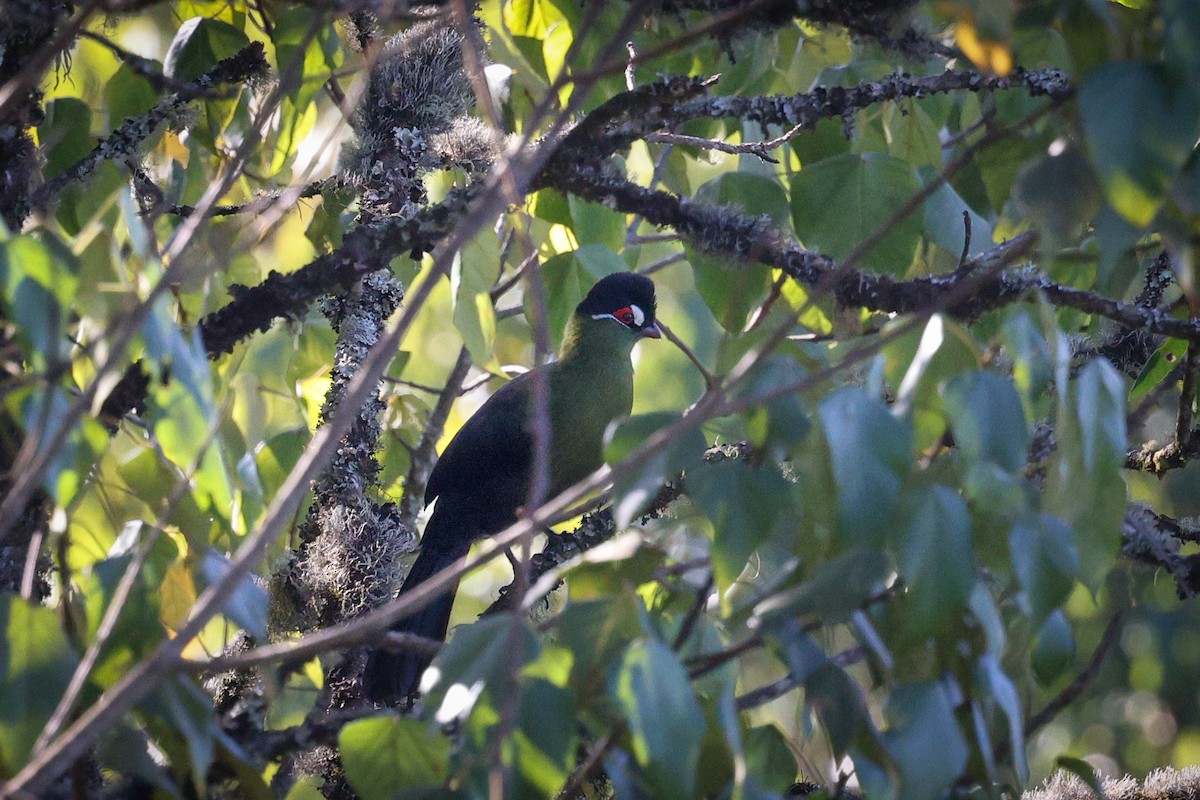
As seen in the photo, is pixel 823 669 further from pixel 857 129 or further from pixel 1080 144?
pixel 857 129

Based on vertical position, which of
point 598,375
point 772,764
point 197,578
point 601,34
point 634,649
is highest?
point 601,34

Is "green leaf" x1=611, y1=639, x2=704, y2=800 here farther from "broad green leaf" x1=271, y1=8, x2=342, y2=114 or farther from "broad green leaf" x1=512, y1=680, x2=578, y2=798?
"broad green leaf" x1=271, y1=8, x2=342, y2=114

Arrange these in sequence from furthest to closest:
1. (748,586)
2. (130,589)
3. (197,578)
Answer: (748,586) → (197,578) → (130,589)

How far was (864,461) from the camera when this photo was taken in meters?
1.04

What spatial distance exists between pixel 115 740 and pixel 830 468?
2.71 feet

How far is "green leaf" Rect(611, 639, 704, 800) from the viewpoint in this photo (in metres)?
1.00

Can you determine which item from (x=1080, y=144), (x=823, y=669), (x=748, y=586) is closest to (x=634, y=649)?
(x=823, y=669)

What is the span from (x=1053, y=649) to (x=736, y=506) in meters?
0.45

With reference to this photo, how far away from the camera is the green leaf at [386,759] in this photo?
1.20 m

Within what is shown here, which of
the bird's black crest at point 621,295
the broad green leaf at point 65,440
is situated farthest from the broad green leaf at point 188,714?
the bird's black crest at point 621,295

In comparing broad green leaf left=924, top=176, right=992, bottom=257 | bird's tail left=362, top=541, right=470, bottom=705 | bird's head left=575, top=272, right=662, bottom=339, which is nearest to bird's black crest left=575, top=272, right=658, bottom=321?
bird's head left=575, top=272, right=662, bottom=339

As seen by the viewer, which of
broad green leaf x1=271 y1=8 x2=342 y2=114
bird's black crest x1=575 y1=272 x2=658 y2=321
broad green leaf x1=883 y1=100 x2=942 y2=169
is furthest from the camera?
bird's black crest x1=575 y1=272 x2=658 y2=321

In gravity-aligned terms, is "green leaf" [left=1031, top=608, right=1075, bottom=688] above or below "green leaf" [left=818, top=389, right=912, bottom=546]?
below

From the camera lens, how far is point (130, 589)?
3.76 feet
